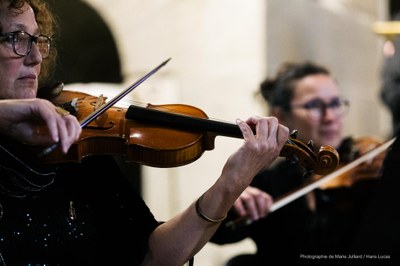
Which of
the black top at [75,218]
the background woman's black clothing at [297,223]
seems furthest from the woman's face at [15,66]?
the background woman's black clothing at [297,223]

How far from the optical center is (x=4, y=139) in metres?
1.18

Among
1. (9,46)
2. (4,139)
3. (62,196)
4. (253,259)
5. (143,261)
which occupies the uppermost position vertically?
(9,46)

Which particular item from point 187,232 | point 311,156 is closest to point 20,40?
point 187,232

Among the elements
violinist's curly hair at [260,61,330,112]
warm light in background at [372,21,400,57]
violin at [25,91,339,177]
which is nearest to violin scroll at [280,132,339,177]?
violin at [25,91,339,177]

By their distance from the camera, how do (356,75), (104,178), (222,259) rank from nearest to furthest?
(104,178)
(222,259)
(356,75)

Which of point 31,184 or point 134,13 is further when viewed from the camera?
point 134,13

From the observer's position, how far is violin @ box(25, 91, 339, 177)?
4.14ft

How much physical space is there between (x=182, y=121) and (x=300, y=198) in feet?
3.08

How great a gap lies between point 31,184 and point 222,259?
68.8 inches

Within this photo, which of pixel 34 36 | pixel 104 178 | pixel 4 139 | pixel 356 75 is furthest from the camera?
pixel 356 75

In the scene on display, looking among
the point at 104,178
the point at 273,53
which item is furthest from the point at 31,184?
the point at 273,53

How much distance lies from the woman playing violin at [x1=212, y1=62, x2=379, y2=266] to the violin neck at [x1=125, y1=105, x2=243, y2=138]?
386 millimetres

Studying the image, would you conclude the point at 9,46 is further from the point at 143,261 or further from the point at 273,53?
the point at 273,53

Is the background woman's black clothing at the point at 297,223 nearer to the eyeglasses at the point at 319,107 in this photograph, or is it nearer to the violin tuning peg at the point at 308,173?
the eyeglasses at the point at 319,107
